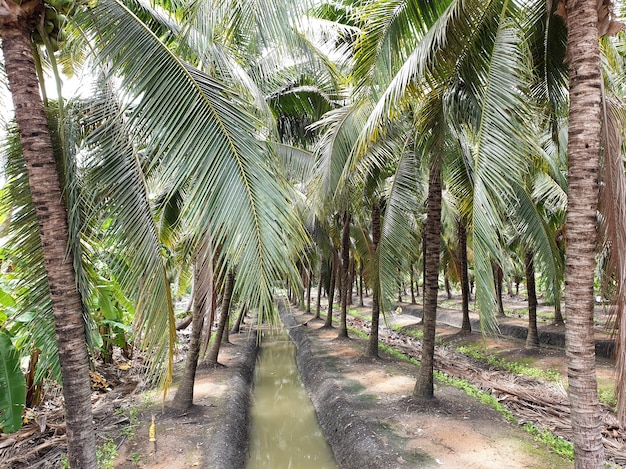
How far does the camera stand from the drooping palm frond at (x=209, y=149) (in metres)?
2.50

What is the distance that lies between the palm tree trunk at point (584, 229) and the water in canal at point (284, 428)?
3.44 m

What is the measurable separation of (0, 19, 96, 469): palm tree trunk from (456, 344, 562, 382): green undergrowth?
6.55 m

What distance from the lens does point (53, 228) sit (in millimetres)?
2879

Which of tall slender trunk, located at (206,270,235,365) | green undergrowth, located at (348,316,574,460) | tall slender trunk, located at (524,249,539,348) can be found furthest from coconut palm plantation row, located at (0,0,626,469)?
tall slender trunk, located at (524,249,539,348)

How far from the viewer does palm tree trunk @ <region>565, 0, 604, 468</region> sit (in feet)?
9.71

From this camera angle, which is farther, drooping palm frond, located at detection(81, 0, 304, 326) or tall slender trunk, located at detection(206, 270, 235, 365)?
tall slender trunk, located at detection(206, 270, 235, 365)

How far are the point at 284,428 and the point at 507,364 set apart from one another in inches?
230

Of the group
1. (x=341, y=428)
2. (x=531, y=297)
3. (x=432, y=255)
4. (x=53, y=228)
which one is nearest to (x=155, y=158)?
(x=53, y=228)

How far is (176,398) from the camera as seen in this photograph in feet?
23.2

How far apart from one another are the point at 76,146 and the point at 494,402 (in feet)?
23.5

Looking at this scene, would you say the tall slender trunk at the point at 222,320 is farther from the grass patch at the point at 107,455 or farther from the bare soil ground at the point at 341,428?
the grass patch at the point at 107,455

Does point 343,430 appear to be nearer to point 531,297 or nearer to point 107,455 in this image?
point 107,455

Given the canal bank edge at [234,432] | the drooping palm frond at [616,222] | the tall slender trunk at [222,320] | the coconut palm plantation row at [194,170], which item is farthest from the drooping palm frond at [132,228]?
the tall slender trunk at [222,320]

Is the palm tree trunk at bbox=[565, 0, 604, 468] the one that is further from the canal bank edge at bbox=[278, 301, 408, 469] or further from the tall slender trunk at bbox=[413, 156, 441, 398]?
the tall slender trunk at bbox=[413, 156, 441, 398]
